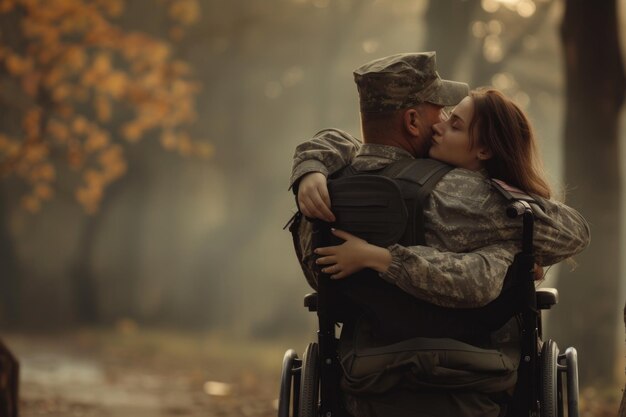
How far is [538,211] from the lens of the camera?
9.73 feet

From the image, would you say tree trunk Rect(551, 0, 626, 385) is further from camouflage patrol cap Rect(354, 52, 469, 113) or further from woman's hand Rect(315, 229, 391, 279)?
woman's hand Rect(315, 229, 391, 279)

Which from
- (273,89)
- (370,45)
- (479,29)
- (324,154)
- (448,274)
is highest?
(370,45)

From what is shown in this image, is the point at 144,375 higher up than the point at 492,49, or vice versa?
the point at 492,49

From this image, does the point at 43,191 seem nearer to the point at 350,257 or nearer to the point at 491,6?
the point at 491,6

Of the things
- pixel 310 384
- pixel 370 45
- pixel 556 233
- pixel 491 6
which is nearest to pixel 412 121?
pixel 556 233

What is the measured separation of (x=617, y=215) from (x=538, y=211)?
6.22m

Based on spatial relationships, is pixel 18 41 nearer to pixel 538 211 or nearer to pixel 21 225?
pixel 21 225

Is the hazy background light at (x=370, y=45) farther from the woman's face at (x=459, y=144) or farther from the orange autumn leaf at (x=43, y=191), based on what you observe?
the woman's face at (x=459, y=144)

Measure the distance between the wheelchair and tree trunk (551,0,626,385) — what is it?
5.73 metres

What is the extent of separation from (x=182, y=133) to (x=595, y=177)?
33.3ft

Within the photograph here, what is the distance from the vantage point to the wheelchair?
298cm

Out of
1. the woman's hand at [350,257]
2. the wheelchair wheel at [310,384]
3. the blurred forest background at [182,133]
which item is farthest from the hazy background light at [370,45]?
the woman's hand at [350,257]

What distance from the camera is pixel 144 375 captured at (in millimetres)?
11258

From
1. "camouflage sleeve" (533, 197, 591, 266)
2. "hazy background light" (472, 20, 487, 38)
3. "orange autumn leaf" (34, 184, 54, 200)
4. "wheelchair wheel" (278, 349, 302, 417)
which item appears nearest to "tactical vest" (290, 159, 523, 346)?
"camouflage sleeve" (533, 197, 591, 266)
